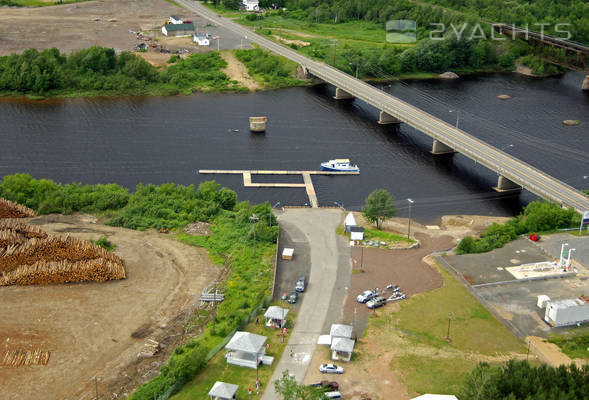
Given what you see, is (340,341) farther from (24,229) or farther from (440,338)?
(24,229)

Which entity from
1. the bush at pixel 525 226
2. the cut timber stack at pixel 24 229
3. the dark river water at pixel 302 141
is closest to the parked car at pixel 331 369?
the bush at pixel 525 226

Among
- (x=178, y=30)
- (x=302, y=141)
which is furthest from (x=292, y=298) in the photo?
(x=178, y=30)

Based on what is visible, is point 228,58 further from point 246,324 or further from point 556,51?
point 246,324

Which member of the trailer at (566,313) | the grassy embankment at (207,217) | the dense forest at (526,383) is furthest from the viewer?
the grassy embankment at (207,217)

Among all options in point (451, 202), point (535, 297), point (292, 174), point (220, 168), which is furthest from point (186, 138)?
point (535, 297)

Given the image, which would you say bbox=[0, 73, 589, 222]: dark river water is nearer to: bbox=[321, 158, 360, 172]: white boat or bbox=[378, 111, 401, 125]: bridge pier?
bbox=[378, 111, 401, 125]: bridge pier

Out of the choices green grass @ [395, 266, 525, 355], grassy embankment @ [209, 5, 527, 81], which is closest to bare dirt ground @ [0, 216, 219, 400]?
green grass @ [395, 266, 525, 355]

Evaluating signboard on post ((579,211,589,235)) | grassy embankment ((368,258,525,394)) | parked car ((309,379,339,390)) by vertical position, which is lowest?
parked car ((309,379,339,390))

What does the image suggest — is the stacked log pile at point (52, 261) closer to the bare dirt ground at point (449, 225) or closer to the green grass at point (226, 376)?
the green grass at point (226, 376)
